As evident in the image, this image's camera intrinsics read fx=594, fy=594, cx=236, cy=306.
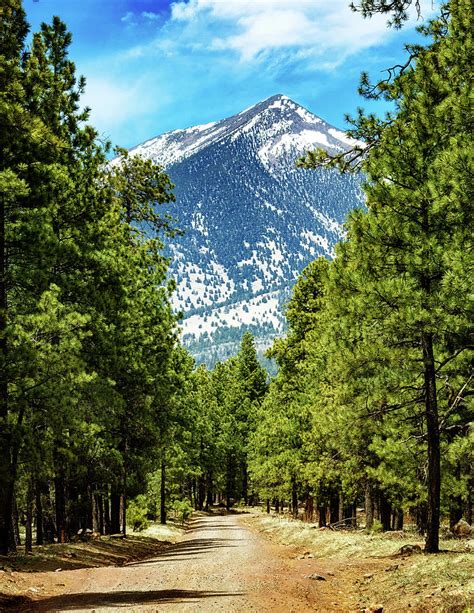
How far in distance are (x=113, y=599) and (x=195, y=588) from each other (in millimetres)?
2032

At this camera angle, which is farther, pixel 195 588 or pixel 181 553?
pixel 181 553

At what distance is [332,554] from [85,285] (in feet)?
36.3

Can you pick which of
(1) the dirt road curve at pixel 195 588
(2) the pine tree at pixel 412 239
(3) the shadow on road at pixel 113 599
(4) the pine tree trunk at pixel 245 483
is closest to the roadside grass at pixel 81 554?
(1) the dirt road curve at pixel 195 588

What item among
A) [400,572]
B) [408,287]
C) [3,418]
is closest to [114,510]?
[3,418]

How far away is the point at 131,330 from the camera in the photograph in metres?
22.1

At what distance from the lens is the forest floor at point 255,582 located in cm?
980

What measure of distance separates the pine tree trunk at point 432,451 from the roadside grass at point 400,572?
0.48 meters

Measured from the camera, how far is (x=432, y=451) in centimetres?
1445

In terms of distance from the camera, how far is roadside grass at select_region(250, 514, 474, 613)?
9.05 meters

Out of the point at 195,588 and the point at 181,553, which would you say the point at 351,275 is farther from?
the point at 181,553

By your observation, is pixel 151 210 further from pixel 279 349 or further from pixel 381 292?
pixel 381 292

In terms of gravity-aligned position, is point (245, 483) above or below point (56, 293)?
below

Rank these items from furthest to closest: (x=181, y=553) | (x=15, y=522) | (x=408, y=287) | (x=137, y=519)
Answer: (x=137, y=519)
(x=15, y=522)
(x=181, y=553)
(x=408, y=287)

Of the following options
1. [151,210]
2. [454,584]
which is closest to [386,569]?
[454,584]
